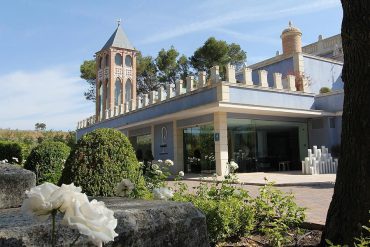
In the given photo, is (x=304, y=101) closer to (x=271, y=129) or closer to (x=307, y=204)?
(x=271, y=129)

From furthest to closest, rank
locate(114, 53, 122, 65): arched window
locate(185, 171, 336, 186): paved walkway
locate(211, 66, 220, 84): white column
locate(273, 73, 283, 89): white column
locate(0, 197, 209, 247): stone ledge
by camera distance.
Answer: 1. locate(114, 53, 122, 65): arched window
2. locate(273, 73, 283, 89): white column
3. locate(211, 66, 220, 84): white column
4. locate(185, 171, 336, 186): paved walkway
5. locate(0, 197, 209, 247): stone ledge

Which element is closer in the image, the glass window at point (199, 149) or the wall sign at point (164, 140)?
the glass window at point (199, 149)

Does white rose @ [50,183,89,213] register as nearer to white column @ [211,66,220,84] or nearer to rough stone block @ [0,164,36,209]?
rough stone block @ [0,164,36,209]

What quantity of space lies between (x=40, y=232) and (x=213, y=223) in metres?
2.22

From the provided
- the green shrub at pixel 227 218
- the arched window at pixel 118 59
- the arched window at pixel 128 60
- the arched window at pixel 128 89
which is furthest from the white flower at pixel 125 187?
the arched window at pixel 128 60

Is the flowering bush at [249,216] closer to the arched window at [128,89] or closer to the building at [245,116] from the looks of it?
the building at [245,116]

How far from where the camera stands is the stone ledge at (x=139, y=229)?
1.72 meters

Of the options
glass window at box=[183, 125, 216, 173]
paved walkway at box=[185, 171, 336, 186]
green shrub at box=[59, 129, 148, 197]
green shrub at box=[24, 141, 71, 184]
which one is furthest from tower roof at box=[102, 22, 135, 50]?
green shrub at box=[59, 129, 148, 197]

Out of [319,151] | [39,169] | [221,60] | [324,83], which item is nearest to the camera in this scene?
[39,169]

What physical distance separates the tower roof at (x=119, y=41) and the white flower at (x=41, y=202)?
24.5 m

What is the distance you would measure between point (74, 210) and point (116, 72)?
80.3 ft

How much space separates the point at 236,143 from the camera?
17375 mm

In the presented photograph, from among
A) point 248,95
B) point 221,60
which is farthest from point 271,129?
point 221,60

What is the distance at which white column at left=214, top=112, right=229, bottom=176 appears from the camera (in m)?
16.2
